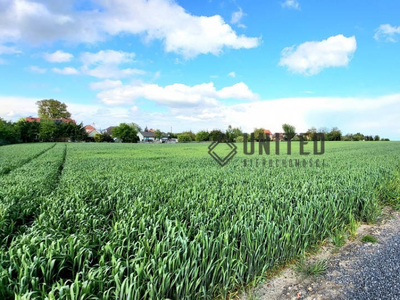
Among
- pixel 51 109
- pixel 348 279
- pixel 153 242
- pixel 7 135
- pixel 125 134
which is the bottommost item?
pixel 348 279

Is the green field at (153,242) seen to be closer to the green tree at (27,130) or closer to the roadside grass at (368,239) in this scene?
the roadside grass at (368,239)

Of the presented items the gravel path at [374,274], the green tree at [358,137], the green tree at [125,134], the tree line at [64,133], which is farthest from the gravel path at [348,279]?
the green tree at [358,137]

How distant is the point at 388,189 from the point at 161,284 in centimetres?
864

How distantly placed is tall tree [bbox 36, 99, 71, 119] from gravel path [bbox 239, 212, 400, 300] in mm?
101515

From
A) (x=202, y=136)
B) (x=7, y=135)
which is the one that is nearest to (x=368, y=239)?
(x=7, y=135)

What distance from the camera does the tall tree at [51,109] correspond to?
84.3 meters

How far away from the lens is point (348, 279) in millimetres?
3389

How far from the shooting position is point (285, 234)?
3.61 m

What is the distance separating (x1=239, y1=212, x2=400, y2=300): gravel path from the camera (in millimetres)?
3061

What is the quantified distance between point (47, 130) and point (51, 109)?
18.6m

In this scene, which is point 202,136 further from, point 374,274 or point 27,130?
point 374,274

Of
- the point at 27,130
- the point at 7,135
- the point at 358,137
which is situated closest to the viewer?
the point at 7,135

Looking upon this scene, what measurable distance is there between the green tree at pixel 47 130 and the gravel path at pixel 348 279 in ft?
279

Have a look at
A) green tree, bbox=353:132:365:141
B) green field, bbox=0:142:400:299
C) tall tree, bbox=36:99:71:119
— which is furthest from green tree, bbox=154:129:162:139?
green field, bbox=0:142:400:299
